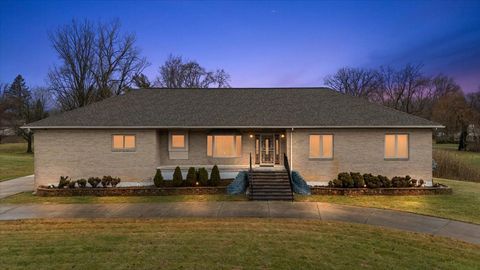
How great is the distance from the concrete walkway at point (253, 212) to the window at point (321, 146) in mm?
3925

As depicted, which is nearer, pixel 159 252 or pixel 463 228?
pixel 159 252

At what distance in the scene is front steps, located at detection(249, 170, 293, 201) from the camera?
1468 cm

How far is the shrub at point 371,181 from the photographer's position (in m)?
15.9

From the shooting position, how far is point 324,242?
8.78 metres

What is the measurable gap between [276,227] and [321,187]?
623 centimetres

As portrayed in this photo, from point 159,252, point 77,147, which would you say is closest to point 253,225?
point 159,252

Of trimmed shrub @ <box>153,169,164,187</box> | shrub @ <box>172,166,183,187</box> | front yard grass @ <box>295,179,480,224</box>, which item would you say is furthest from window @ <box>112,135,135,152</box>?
front yard grass @ <box>295,179,480,224</box>

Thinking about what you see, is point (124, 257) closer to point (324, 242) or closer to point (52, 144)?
point (324, 242)

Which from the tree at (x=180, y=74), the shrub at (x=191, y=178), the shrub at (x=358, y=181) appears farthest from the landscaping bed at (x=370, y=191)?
the tree at (x=180, y=74)

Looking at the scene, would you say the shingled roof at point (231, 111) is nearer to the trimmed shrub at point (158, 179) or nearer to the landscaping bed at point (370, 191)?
the trimmed shrub at point (158, 179)

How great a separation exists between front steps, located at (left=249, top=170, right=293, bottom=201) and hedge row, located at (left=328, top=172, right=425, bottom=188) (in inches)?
101

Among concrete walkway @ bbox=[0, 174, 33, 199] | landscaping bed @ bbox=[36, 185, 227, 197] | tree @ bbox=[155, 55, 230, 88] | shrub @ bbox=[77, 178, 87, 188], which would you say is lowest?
concrete walkway @ bbox=[0, 174, 33, 199]

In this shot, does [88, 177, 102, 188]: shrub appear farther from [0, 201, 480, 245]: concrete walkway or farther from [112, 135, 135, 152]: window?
[0, 201, 480, 245]: concrete walkway

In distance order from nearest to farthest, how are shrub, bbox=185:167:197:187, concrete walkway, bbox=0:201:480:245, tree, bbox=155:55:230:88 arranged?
concrete walkway, bbox=0:201:480:245 → shrub, bbox=185:167:197:187 → tree, bbox=155:55:230:88
